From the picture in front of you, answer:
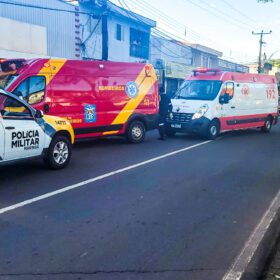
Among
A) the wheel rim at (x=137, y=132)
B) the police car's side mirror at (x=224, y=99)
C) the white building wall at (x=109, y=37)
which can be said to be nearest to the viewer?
the wheel rim at (x=137, y=132)

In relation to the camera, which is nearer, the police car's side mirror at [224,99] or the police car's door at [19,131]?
the police car's door at [19,131]

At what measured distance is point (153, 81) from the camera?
42.2ft

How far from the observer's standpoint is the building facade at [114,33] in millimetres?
22578

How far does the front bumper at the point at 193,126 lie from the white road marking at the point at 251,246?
740 cm

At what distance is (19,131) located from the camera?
23.3 ft

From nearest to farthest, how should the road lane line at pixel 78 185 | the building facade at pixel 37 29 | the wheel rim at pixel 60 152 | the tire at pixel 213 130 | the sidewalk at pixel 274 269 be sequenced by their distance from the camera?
the sidewalk at pixel 274 269
the road lane line at pixel 78 185
the wheel rim at pixel 60 152
the tire at pixel 213 130
the building facade at pixel 37 29

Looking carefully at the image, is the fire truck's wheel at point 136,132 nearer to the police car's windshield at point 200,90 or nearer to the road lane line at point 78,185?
the road lane line at point 78,185

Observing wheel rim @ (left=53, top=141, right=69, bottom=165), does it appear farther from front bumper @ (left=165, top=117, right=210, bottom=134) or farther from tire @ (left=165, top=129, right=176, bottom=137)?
tire @ (left=165, top=129, right=176, bottom=137)

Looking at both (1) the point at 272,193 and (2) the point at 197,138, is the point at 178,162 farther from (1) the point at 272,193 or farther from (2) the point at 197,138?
(2) the point at 197,138

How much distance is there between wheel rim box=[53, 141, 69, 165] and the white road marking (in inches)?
172

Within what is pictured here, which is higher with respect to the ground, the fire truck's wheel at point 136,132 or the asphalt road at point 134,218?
the fire truck's wheel at point 136,132

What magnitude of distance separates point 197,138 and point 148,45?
678 inches

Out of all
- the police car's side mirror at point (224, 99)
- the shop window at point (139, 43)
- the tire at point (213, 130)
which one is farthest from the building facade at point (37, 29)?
the tire at point (213, 130)

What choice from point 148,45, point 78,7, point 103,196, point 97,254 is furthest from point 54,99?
point 148,45
